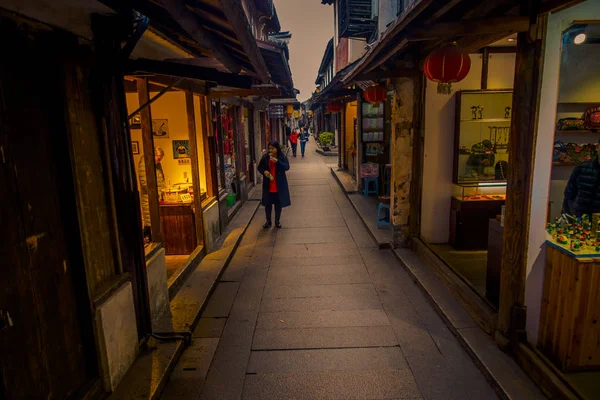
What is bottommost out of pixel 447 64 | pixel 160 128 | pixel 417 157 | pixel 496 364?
pixel 496 364

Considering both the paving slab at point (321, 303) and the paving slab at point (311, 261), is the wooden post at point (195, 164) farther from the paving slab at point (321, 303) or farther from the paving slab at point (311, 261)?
the paving slab at point (321, 303)

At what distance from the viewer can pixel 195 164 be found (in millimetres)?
7008

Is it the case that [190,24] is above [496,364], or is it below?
above

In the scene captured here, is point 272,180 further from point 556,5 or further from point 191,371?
point 556,5

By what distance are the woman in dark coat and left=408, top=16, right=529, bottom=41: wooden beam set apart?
5295 millimetres

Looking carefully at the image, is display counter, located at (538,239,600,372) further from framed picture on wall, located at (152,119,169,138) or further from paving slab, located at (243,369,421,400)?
framed picture on wall, located at (152,119,169,138)

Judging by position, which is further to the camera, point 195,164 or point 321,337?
point 195,164

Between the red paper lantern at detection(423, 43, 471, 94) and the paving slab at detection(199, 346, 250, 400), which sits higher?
the red paper lantern at detection(423, 43, 471, 94)

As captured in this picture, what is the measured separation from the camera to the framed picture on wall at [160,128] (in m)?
7.47

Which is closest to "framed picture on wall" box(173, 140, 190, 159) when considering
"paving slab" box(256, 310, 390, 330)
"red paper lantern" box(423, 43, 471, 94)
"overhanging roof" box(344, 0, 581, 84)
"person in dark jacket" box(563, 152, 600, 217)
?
"paving slab" box(256, 310, 390, 330)

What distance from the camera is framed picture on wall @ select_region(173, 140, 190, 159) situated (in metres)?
7.57

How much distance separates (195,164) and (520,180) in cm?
522

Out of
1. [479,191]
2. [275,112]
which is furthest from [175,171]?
[275,112]

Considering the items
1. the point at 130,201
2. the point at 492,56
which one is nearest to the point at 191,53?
the point at 130,201
